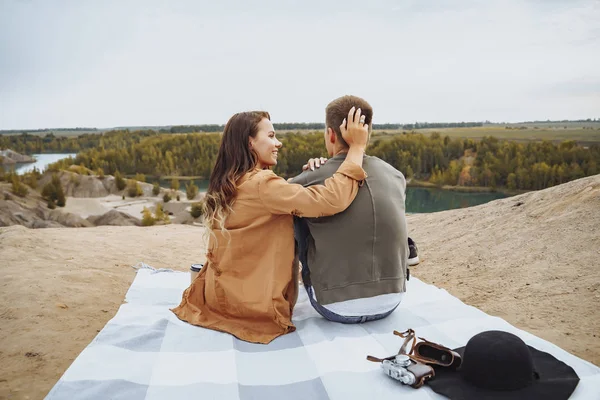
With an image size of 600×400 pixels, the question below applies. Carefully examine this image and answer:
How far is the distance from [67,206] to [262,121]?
11.6 m

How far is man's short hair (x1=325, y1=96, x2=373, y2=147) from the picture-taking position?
3.41 meters

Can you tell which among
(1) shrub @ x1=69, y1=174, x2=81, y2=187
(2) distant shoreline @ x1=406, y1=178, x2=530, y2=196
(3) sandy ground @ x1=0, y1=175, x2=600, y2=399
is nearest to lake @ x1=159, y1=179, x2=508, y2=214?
(2) distant shoreline @ x1=406, y1=178, x2=530, y2=196

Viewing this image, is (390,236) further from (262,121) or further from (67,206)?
(67,206)

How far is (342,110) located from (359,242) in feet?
3.06

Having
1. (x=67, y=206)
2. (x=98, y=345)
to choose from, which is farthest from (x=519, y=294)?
(x=67, y=206)

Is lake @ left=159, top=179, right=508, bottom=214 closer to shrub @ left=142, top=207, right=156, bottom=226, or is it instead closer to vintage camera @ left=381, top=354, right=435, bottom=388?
shrub @ left=142, top=207, right=156, bottom=226

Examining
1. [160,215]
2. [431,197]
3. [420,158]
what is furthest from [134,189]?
[420,158]

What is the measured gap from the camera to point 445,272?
6074mm

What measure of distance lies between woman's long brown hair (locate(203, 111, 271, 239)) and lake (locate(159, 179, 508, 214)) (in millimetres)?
14585

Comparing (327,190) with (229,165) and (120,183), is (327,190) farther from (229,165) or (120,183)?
(120,183)

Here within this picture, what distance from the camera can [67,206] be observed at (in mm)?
13422

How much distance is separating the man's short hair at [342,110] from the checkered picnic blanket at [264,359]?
1.45 meters

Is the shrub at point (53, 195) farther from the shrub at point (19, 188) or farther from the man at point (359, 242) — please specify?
the man at point (359, 242)

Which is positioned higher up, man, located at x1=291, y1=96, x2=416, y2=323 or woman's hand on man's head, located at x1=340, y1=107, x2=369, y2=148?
woman's hand on man's head, located at x1=340, y1=107, x2=369, y2=148
